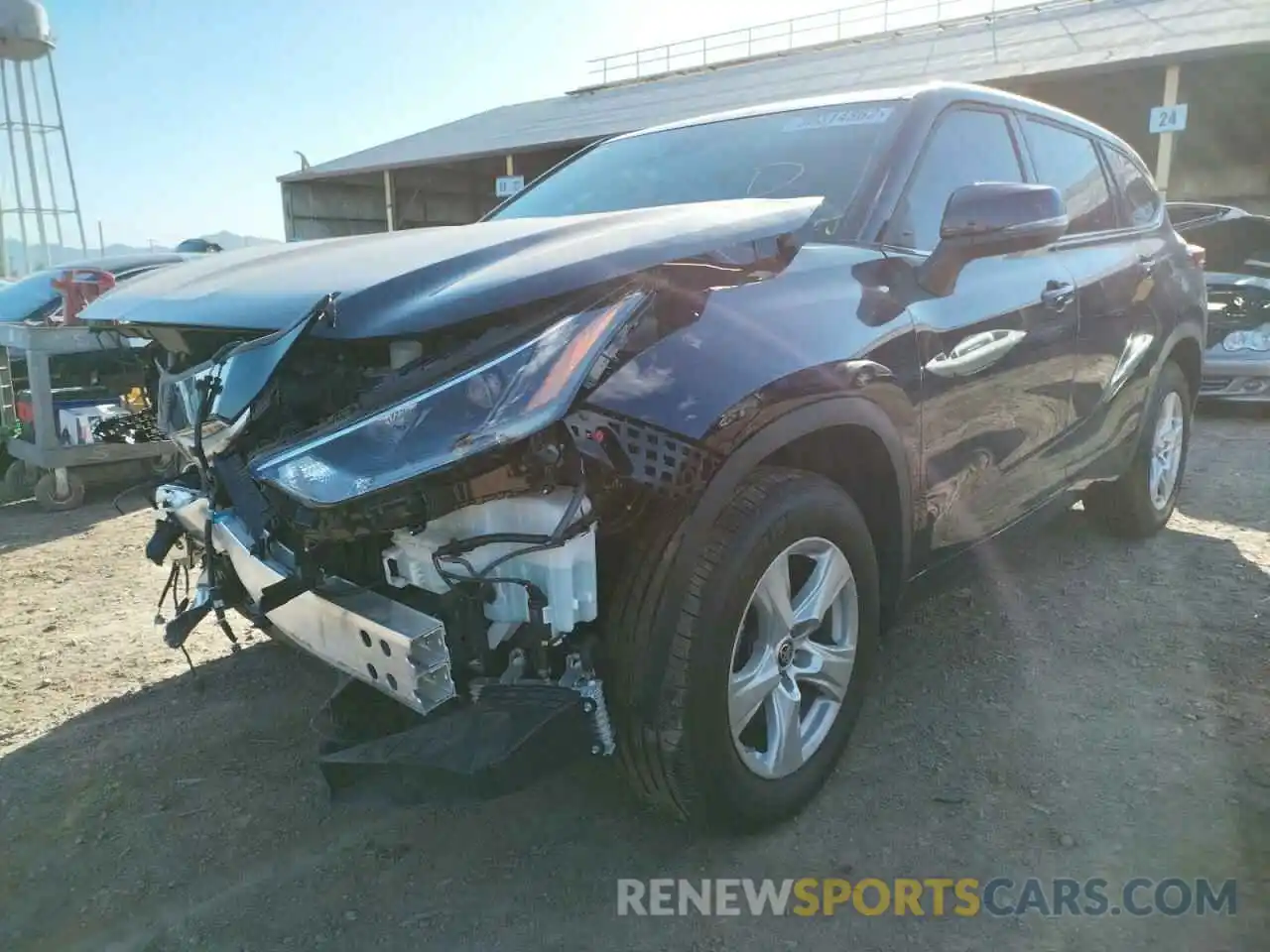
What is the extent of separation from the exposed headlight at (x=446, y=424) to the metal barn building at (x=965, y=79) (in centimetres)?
1402

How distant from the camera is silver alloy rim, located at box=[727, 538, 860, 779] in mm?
2105

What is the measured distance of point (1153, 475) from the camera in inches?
171

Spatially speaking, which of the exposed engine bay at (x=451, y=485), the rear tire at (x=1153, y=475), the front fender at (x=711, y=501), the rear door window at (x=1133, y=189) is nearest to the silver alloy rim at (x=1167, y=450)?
the rear tire at (x=1153, y=475)

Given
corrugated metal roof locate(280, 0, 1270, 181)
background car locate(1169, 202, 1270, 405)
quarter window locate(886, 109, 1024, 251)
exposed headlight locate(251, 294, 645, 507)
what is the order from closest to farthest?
exposed headlight locate(251, 294, 645, 507), quarter window locate(886, 109, 1024, 251), background car locate(1169, 202, 1270, 405), corrugated metal roof locate(280, 0, 1270, 181)

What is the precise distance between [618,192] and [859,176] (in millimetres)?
856

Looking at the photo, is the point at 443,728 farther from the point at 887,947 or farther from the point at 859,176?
the point at 859,176

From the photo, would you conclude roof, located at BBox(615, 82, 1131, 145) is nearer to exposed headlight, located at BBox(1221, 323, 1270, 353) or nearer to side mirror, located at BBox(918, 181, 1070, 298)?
side mirror, located at BBox(918, 181, 1070, 298)

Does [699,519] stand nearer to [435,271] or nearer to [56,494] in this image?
[435,271]

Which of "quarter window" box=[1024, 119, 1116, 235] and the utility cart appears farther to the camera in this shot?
the utility cart

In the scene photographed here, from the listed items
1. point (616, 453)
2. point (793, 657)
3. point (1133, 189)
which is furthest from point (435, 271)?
point (1133, 189)

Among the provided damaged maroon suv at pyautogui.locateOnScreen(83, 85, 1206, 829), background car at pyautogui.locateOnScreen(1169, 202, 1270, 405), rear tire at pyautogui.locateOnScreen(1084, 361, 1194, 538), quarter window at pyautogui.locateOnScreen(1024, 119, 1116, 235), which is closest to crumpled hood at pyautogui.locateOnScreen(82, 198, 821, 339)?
damaged maroon suv at pyautogui.locateOnScreen(83, 85, 1206, 829)

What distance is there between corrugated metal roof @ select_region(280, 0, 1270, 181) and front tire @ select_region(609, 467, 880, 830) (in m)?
13.6

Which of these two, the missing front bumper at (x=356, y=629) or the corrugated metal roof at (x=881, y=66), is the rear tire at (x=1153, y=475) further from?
the corrugated metal roof at (x=881, y=66)

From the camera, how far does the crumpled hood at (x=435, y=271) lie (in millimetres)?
1772
